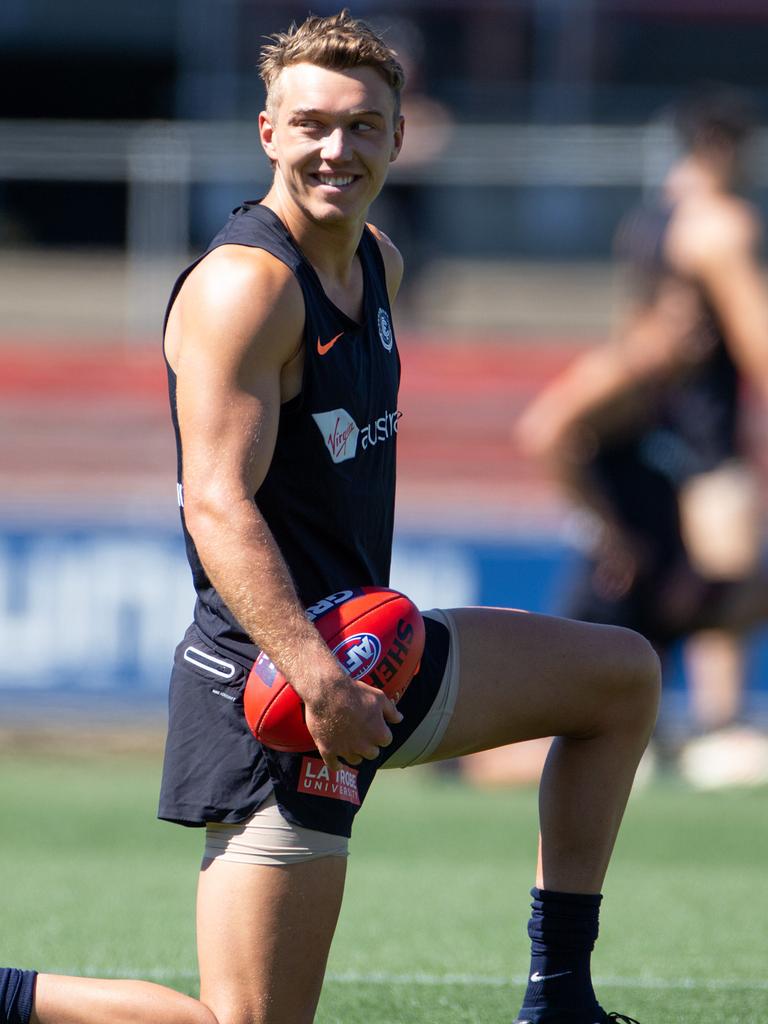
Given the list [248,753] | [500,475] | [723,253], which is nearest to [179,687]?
[248,753]

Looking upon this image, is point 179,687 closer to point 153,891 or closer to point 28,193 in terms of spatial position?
point 153,891

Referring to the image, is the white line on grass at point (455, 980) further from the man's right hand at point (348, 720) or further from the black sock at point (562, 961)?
the man's right hand at point (348, 720)

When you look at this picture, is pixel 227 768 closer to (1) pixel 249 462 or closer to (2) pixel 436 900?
(1) pixel 249 462

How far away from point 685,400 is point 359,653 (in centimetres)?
541

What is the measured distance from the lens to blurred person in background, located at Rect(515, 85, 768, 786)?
8.22m

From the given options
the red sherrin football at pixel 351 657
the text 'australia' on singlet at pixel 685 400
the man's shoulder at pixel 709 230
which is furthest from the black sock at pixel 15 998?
the man's shoulder at pixel 709 230

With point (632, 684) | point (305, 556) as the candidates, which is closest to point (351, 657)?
point (305, 556)

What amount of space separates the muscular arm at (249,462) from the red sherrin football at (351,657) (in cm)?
9

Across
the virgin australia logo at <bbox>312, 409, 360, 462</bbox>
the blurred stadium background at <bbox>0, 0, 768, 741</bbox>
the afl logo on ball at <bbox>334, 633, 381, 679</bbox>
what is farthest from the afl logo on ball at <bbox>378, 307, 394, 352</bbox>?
the blurred stadium background at <bbox>0, 0, 768, 741</bbox>

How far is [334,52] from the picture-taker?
347 centimetres

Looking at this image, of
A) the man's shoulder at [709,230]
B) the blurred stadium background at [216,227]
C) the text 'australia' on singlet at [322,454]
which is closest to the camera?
the text 'australia' on singlet at [322,454]

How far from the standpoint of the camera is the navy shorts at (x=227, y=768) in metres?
3.41

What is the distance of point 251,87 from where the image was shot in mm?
15125

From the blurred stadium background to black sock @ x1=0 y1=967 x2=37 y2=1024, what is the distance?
665cm
